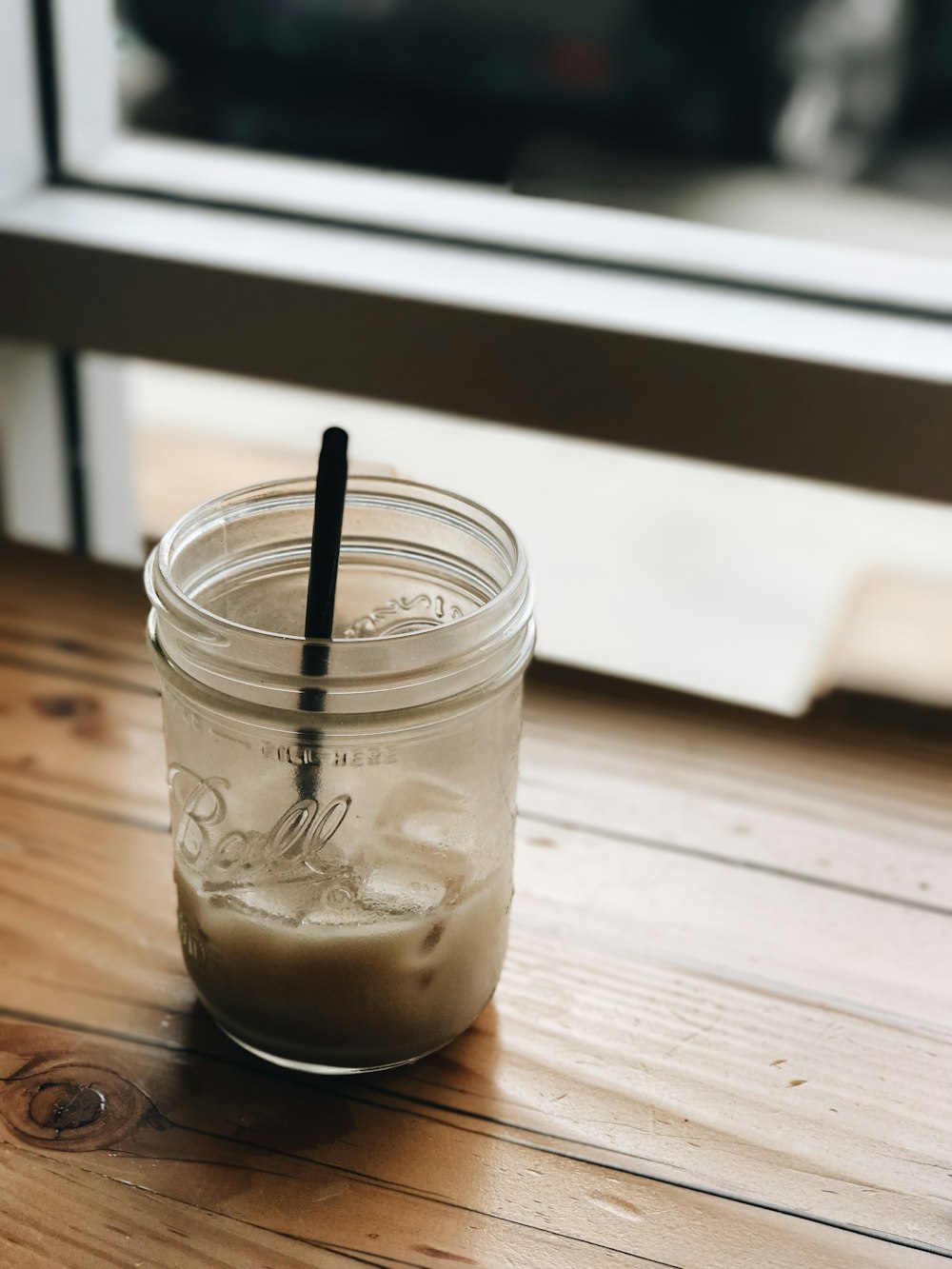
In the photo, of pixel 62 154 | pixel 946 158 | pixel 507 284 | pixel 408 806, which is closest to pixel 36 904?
pixel 408 806

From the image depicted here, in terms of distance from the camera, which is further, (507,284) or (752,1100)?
(507,284)

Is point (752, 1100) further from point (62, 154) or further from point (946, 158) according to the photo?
point (62, 154)

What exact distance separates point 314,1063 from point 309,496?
268 millimetres

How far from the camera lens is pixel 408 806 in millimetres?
576

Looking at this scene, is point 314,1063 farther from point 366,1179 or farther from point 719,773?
point 719,773

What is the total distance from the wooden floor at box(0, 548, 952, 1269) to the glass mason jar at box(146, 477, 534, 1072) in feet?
0.14

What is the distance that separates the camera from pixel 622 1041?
0.64 metres

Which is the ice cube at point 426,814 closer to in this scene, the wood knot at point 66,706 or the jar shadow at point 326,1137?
the jar shadow at point 326,1137

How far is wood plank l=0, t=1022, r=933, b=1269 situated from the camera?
1.78 ft

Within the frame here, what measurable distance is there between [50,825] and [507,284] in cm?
50

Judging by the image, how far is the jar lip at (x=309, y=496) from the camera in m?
0.52

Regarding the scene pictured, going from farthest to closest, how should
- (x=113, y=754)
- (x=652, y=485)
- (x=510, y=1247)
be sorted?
(x=652, y=485), (x=113, y=754), (x=510, y=1247)

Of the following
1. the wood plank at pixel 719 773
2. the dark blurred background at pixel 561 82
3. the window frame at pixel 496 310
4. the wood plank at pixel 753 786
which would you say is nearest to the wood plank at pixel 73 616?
the wood plank at pixel 719 773

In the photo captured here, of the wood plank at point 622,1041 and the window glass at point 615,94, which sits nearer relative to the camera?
the wood plank at point 622,1041
